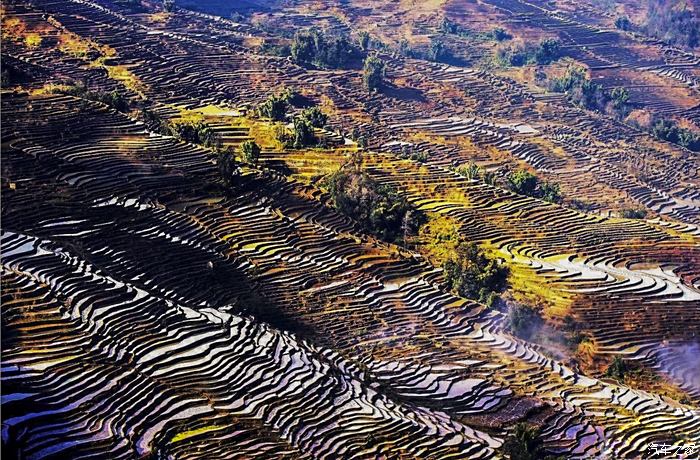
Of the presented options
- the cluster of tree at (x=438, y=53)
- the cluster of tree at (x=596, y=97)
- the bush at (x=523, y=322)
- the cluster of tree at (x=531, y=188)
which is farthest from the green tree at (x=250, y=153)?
the cluster of tree at (x=438, y=53)

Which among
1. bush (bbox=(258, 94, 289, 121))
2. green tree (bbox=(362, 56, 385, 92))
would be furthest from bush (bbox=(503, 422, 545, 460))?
green tree (bbox=(362, 56, 385, 92))

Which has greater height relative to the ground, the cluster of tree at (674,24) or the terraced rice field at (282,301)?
the cluster of tree at (674,24)

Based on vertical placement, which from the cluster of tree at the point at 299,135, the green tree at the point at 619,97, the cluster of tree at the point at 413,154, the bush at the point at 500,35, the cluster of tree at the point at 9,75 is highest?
the cluster of tree at the point at 9,75

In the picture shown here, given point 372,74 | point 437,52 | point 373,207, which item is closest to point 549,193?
point 373,207

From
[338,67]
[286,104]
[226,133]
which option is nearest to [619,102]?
[338,67]

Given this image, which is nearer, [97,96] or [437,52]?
[97,96]

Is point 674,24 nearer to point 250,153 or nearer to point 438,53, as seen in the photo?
point 438,53

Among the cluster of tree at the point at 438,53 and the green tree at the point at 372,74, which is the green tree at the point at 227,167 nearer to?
the green tree at the point at 372,74
